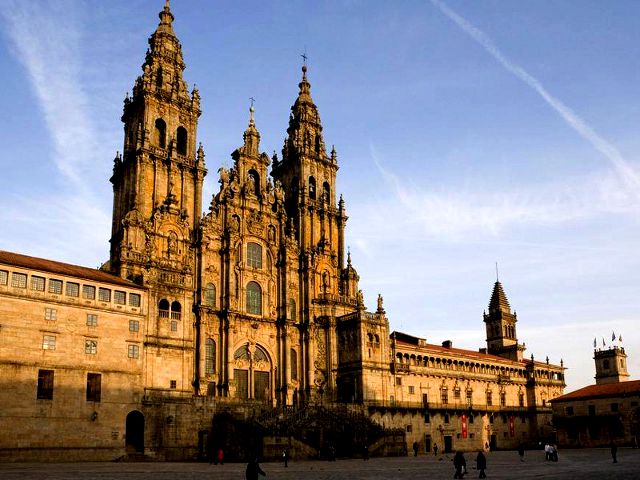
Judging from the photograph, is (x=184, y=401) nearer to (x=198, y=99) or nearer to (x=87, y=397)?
(x=87, y=397)

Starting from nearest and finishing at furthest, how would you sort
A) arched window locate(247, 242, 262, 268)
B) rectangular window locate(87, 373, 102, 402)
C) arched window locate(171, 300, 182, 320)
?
rectangular window locate(87, 373, 102, 402) < arched window locate(171, 300, 182, 320) < arched window locate(247, 242, 262, 268)

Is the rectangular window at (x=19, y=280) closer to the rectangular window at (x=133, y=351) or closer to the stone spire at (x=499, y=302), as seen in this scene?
the rectangular window at (x=133, y=351)

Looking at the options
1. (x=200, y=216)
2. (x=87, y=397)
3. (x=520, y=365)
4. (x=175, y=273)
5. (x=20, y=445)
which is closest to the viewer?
(x=20, y=445)

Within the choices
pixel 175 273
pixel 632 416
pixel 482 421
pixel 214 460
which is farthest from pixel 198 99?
pixel 632 416

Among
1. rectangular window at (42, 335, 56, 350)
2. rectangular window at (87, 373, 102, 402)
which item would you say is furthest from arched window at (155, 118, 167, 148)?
rectangular window at (87, 373, 102, 402)

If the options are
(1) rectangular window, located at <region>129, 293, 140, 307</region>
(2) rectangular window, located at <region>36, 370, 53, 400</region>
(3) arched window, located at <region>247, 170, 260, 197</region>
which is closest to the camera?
(2) rectangular window, located at <region>36, 370, 53, 400</region>

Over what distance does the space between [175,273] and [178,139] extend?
59.3 ft

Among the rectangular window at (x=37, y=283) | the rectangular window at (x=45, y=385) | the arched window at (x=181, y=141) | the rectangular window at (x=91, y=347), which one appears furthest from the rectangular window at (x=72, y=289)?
the arched window at (x=181, y=141)

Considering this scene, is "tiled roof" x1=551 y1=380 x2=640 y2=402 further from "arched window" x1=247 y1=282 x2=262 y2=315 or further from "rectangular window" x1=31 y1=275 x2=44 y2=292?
"rectangular window" x1=31 y1=275 x2=44 y2=292

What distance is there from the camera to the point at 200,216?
230ft

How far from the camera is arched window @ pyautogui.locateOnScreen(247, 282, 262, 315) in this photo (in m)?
72.1

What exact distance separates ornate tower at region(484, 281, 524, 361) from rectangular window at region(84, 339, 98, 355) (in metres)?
71.7

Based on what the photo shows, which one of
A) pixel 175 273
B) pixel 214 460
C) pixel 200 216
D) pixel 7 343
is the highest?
pixel 200 216

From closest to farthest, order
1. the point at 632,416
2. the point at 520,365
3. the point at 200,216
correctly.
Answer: the point at 200,216 < the point at 632,416 < the point at 520,365
